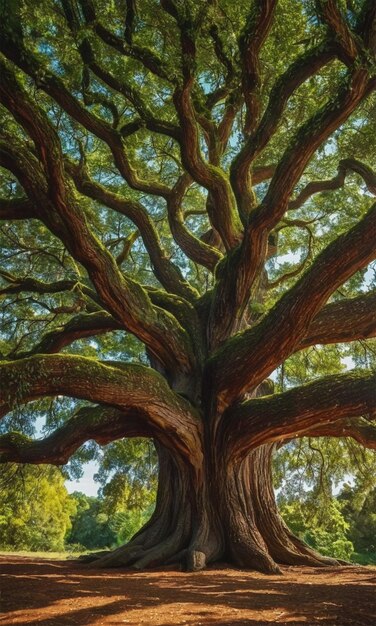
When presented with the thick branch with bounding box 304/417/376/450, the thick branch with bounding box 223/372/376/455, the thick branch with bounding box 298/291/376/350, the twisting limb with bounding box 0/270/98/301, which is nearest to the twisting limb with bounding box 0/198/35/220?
the twisting limb with bounding box 0/270/98/301

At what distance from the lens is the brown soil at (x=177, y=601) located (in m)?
2.81

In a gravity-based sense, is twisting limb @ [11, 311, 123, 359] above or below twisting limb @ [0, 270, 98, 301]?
below

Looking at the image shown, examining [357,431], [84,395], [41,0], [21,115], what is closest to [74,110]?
→ [41,0]

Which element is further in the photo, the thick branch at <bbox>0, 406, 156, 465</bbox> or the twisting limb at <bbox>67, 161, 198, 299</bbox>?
the twisting limb at <bbox>67, 161, 198, 299</bbox>

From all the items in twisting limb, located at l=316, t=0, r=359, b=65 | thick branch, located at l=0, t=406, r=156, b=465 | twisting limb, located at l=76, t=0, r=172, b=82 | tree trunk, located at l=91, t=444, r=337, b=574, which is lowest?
tree trunk, located at l=91, t=444, r=337, b=574

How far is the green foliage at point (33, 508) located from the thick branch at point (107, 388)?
16.9 feet

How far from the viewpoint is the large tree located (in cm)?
555

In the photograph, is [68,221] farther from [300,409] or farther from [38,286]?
[38,286]

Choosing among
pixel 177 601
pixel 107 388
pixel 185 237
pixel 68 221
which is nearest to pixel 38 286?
pixel 185 237

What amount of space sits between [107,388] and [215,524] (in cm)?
268

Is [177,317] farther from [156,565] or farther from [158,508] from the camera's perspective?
[156,565]

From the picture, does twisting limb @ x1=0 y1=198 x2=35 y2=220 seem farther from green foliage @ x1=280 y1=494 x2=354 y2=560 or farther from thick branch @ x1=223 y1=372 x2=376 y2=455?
green foliage @ x1=280 y1=494 x2=354 y2=560

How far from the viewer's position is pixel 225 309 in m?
8.21

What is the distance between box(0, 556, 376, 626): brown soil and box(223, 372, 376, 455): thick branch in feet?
6.24
